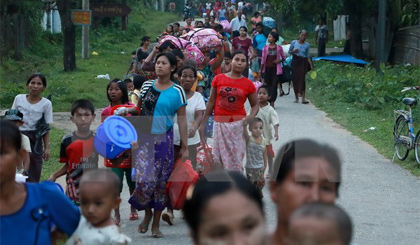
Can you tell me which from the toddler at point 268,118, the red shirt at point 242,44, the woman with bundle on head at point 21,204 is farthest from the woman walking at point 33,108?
the red shirt at point 242,44

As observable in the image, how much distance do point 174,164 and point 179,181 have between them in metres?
0.21

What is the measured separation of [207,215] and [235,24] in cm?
2902

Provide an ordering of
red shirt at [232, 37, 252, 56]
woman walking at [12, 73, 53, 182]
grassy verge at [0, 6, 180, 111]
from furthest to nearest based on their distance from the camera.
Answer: red shirt at [232, 37, 252, 56], grassy verge at [0, 6, 180, 111], woman walking at [12, 73, 53, 182]

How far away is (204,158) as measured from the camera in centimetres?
926

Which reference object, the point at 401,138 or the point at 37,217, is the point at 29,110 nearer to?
the point at 37,217

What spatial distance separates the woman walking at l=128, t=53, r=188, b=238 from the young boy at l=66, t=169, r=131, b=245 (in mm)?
3810

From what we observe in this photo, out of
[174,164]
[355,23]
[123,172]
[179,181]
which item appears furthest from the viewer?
[355,23]

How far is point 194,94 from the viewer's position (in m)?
9.23

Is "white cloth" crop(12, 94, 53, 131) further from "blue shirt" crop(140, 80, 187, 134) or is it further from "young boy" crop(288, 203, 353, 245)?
"young boy" crop(288, 203, 353, 245)

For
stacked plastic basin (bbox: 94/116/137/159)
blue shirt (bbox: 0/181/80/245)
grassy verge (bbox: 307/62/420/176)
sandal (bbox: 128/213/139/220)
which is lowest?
sandal (bbox: 128/213/139/220)

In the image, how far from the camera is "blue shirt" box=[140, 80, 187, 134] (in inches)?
314

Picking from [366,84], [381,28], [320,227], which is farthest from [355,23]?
[320,227]

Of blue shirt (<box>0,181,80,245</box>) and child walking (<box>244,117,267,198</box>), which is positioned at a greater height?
blue shirt (<box>0,181,80,245</box>)

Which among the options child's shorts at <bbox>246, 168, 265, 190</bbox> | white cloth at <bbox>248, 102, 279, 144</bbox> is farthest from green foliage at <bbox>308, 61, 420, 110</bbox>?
child's shorts at <bbox>246, 168, 265, 190</bbox>
